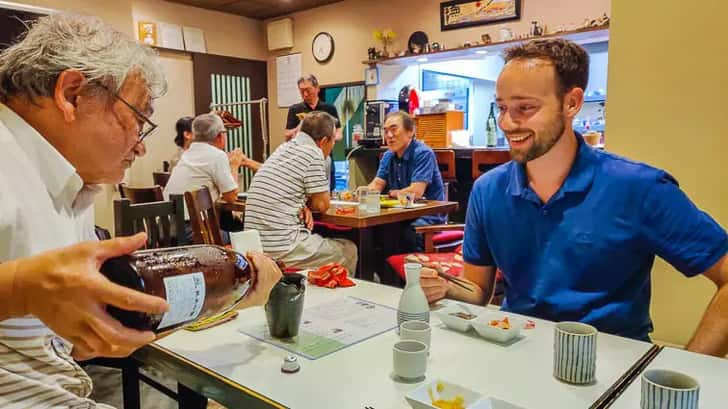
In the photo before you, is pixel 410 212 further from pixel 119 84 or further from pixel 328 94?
pixel 328 94

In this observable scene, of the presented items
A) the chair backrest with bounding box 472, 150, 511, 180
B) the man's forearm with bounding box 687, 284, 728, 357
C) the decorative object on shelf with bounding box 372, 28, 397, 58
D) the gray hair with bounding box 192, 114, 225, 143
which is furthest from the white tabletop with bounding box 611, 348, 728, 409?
the decorative object on shelf with bounding box 372, 28, 397, 58

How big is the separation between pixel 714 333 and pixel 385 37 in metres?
5.48

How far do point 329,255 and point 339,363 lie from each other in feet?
6.97

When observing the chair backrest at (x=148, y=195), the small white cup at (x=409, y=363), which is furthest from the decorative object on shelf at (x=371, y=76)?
the small white cup at (x=409, y=363)

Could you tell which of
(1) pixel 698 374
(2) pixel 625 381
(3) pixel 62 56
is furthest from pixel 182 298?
(1) pixel 698 374

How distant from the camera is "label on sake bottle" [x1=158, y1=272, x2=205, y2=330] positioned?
0.70 m

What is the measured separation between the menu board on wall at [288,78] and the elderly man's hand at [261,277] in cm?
637

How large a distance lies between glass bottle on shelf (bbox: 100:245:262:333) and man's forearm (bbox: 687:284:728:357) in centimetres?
111

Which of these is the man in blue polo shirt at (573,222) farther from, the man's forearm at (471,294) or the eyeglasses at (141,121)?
the eyeglasses at (141,121)

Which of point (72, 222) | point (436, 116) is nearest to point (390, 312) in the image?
point (72, 222)

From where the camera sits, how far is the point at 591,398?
944 millimetres

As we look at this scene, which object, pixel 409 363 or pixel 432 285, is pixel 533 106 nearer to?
pixel 432 285

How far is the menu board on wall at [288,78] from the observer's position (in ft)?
24.0

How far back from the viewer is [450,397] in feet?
3.01
